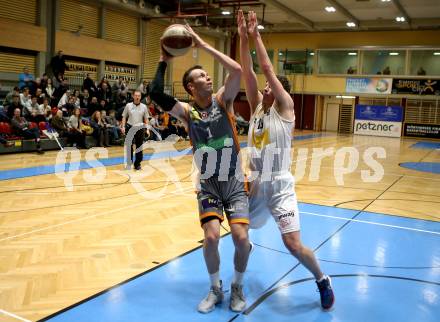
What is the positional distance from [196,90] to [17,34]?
16530 millimetres

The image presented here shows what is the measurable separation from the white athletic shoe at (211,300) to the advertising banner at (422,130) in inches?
1065

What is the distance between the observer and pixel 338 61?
98.9ft

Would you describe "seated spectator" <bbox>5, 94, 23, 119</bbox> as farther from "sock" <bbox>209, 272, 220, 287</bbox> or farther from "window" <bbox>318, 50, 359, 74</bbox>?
"window" <bbox>318, 50, 359, 74</bbox>

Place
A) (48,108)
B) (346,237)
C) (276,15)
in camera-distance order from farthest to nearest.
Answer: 1. (276,15)
2. (48,108)
3. (346,237)

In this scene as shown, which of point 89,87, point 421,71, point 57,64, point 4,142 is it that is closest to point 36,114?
point 4,142

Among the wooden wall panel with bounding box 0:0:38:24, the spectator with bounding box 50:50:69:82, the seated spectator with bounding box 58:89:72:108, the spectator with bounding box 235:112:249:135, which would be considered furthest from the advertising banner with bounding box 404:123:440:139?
the wooden wall panel with bounding box 0:0:38:24

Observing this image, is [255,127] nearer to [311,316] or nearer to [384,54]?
[311,316]

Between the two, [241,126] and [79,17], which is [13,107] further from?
[241,126]

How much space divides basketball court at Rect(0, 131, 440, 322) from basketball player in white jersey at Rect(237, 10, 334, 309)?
0.52 meters

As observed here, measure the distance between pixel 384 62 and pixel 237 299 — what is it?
92.7 feet

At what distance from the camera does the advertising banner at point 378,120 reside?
27.0 m

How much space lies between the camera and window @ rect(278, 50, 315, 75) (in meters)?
31.0

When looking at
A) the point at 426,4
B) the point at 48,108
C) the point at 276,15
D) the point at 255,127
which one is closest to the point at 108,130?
the point at 48,108

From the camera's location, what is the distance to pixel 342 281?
435 cm
